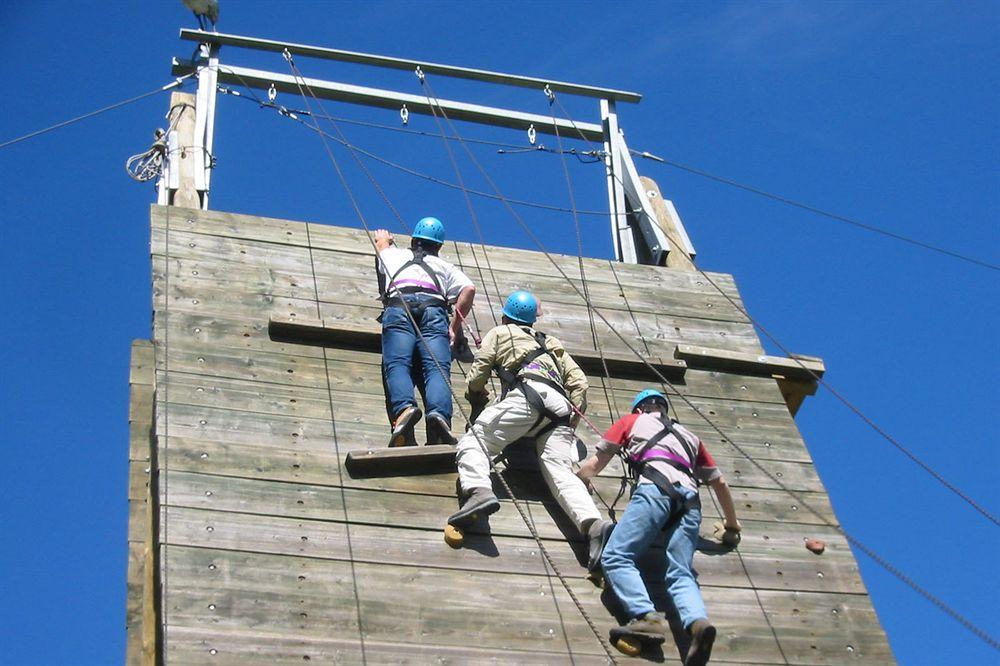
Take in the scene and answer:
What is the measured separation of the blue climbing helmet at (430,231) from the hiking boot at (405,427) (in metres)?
1.78

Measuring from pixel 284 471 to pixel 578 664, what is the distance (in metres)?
1.84

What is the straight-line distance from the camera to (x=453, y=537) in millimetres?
7133

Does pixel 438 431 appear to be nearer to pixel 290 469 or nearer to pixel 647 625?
pixel 290 469

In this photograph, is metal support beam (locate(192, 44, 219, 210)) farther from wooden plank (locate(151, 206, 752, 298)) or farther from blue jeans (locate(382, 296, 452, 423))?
blue jeans (locate(382, 296, 452, 423))

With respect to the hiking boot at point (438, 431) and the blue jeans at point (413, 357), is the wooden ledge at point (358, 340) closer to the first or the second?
the blue jeans at point (413, 357)

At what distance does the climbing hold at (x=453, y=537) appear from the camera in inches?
281

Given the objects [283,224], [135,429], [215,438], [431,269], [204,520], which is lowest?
[204,520]

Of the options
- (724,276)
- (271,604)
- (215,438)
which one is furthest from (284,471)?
(724,276)

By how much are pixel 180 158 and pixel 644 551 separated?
16.0 ft

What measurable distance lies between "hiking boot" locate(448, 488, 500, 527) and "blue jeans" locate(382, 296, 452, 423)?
2.57ft

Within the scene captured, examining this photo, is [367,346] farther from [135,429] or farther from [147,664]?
[147,664]

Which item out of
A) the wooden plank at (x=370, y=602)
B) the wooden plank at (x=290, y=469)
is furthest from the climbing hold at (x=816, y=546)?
the wooden plank at (x=370, y=602)

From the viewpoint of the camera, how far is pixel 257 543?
6.82 meters

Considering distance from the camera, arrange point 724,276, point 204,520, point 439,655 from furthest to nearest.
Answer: point 724,276 < point 204,520 < point 439,655
